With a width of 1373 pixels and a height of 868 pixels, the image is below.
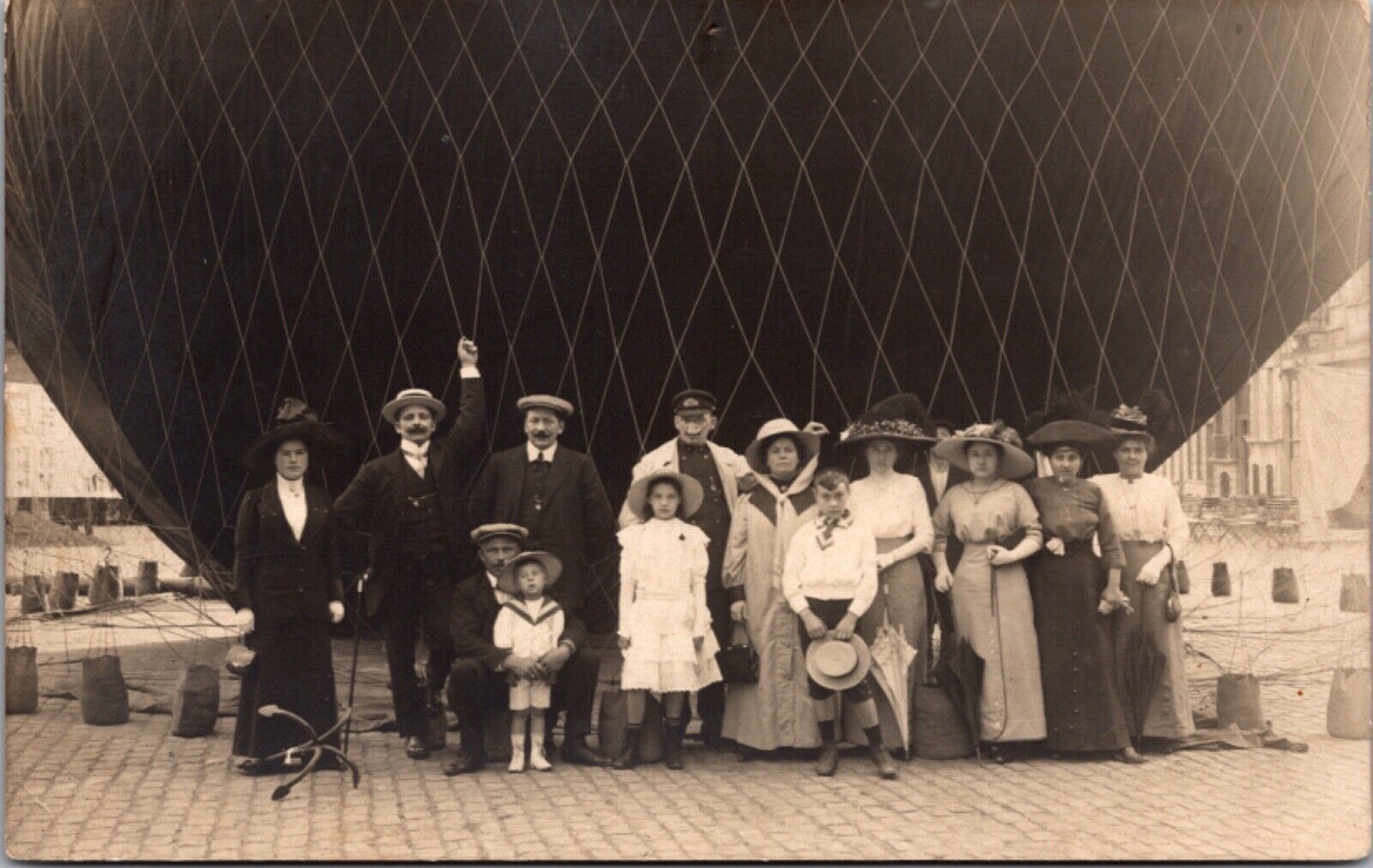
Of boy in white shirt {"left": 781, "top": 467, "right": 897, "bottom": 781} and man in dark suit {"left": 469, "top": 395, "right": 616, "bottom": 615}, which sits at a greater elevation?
man in dark suit {"left": 469, "top": 395, "right": 616, "bottom": 615}

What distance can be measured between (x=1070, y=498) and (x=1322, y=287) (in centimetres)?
144

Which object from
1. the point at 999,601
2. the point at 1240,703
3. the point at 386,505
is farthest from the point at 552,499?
the point at 1240,703

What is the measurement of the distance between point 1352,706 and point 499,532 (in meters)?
3.48

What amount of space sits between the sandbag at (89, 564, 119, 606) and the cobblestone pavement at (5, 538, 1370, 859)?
1.42ft

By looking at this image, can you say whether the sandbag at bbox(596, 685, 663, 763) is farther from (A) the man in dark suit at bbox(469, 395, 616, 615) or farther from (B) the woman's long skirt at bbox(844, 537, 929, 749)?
(B) the woman's long skirt at bbox(844, 537, 929, 749)

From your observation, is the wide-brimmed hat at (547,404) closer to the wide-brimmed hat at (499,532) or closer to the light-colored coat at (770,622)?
the wide-brimmed hat at (499,532)

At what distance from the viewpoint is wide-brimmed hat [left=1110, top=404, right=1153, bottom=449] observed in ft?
15.6

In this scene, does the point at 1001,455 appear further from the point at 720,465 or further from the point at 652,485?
the point at 652,485

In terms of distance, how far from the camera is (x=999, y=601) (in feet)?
14.9

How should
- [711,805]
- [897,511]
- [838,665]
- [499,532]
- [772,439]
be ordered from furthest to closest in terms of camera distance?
[772,439]
[897,511]
[499,532]
[838,665]
[711,805]

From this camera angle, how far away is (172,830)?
13.5 feet

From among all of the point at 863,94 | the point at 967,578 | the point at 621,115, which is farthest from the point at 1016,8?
the point at 967,578

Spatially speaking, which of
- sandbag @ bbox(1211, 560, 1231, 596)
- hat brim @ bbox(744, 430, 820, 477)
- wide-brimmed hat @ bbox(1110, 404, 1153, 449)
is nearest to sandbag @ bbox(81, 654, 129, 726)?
hat brim @ bbox(744, 430, 820, 477)

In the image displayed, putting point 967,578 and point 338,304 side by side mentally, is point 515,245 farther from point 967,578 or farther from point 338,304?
point 967,578
